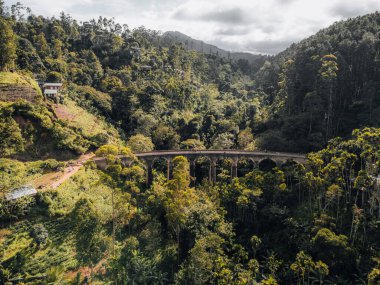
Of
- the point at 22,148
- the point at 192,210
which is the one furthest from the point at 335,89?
the point at 22,148

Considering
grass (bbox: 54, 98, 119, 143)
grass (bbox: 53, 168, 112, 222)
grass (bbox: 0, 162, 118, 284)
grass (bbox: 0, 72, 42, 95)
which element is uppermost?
grass (bbox: 0, 72, 42, 95)

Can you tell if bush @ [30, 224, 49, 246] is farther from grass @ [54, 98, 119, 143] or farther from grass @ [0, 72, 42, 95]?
grass @ [0, 72, 42, 95]

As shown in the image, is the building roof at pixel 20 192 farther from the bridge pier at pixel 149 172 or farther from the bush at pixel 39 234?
the bridge pier at pixel 149 172

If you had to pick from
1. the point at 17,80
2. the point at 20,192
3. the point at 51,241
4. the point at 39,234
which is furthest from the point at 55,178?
the point at 17,80

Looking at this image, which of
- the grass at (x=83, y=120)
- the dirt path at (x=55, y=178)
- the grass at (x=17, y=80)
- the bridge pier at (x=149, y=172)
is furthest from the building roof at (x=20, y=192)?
the grass at (x=17, y=80)

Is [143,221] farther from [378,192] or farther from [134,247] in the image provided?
[378,192]

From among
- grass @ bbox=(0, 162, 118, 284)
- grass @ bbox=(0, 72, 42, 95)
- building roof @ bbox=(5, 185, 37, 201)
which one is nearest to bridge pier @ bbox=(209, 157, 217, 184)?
grass @ bbox=(0, 162, 118, 284)
